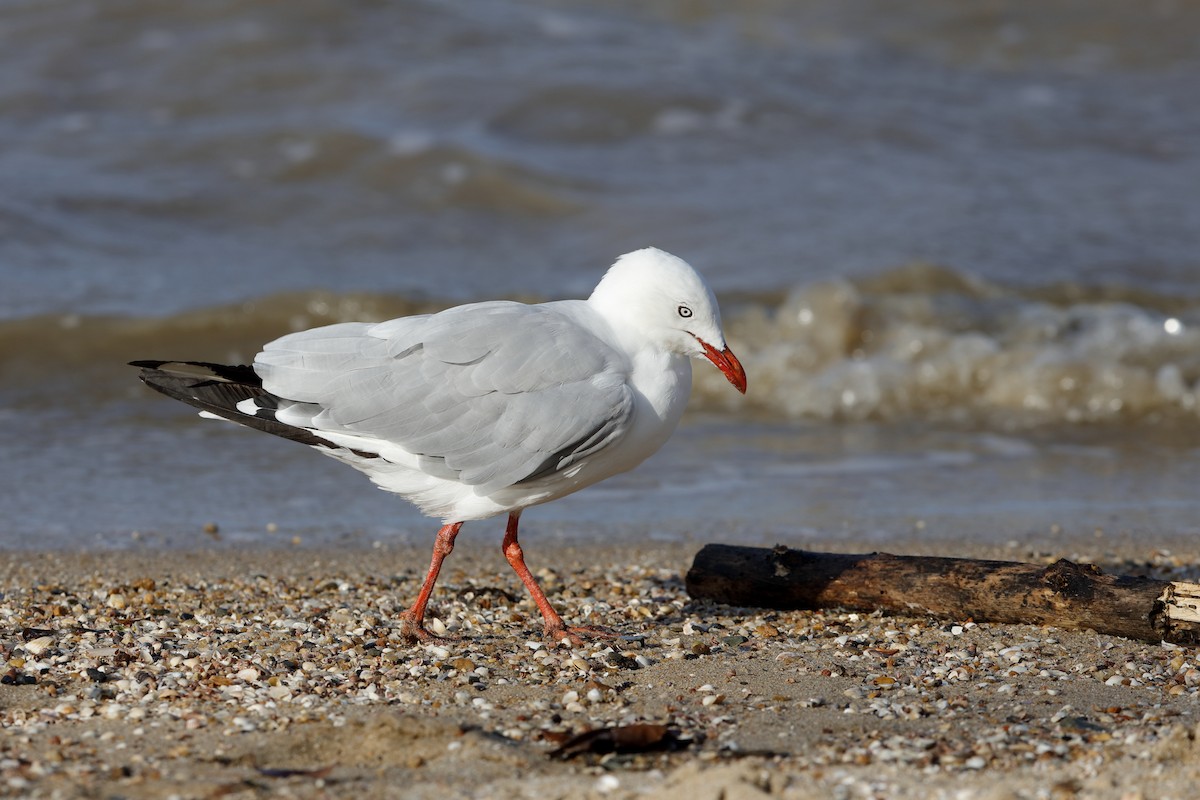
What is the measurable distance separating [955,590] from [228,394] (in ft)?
8.45

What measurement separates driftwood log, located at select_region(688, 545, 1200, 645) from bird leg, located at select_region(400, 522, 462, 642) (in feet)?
3.18

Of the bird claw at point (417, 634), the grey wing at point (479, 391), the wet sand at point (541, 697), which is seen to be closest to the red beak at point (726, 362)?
the grey wing at point (479, 391)

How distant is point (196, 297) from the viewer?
1048 cm

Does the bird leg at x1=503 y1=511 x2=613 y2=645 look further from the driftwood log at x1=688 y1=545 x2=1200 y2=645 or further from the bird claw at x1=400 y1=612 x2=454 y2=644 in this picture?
the driftwood log at x1=688 y1=545 x2=1200 y2=645

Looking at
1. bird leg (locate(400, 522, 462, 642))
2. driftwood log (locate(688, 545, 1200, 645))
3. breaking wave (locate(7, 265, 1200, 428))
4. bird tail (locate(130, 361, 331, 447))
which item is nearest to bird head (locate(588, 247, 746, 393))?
driftwood log (locate(688, 545, 1200, 645))

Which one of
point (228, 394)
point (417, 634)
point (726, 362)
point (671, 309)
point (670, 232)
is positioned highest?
point (670, 232)

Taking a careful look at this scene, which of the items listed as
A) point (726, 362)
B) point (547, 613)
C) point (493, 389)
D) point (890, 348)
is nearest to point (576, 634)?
point (547, 613)

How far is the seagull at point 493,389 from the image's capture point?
14.7 feet

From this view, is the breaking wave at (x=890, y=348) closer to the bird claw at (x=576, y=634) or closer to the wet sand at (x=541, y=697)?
the wet sand at (x=541, y=697)

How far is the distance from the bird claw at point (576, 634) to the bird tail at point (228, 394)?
1000 mm

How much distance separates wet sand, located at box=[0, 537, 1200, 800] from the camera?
135 inches

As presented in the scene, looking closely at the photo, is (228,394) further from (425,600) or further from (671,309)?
(671,309)

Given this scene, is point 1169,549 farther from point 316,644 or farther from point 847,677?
point 316,644

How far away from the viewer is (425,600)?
483 centimetres
